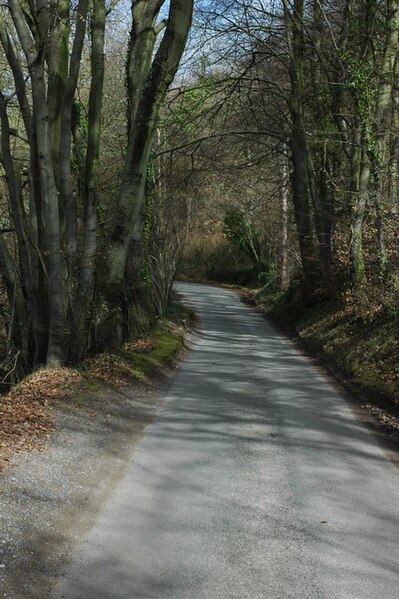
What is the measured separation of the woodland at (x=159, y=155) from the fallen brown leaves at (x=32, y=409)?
5.07 ft

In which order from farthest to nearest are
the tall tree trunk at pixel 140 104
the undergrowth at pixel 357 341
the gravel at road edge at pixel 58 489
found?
the tall tree trunk at pixel 140 104 < the undergrowth at pixel 357 341 < the gravel at road edge at pixel 58 489

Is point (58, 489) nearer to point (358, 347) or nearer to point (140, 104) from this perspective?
point (140, 104)

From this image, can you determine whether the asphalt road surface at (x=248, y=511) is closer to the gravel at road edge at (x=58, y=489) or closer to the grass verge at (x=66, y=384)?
the gravel at road edge at (x=58, y=489)

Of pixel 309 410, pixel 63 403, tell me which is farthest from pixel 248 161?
pixel 63 403

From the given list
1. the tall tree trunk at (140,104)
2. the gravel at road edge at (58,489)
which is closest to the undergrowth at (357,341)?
the gravel at road edge at (58,489)

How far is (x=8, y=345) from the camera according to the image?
11969 millimetres

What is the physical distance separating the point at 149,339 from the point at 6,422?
9.66 m

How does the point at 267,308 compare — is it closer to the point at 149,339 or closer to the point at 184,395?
the point at 149,339

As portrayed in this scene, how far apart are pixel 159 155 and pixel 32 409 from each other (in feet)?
49.7

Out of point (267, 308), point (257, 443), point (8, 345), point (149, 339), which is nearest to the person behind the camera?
point (257, 443)

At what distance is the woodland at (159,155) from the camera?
11609 millimetres

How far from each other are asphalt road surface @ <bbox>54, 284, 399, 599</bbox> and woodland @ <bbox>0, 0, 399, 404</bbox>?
3.16m

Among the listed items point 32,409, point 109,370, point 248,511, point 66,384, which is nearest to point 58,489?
point 248,511

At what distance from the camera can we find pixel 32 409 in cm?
811
